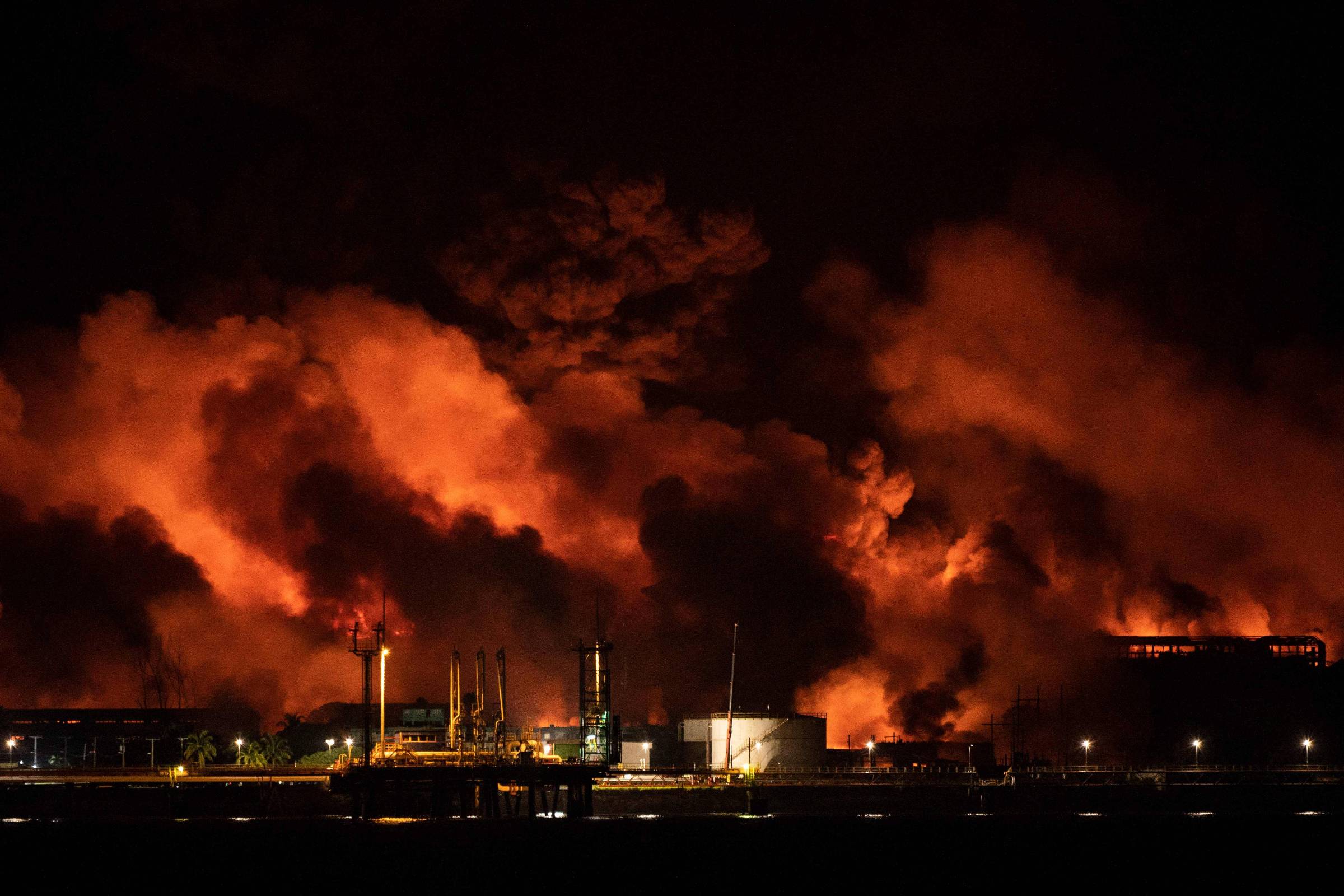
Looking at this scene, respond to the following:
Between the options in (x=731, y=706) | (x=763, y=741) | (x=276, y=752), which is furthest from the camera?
(x=763, y=741)

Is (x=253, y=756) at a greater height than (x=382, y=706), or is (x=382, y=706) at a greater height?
(x=382, y=706)

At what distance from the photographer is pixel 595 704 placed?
9838cm

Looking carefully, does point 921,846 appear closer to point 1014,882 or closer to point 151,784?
point 1014,882

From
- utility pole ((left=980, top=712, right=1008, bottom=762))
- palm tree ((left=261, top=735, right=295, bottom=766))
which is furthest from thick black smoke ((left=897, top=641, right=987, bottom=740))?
palm tree ((left=261, top=735, right=295, bottom=766))

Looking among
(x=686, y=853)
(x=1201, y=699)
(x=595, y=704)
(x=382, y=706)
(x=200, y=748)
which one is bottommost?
(x=686, y=853)

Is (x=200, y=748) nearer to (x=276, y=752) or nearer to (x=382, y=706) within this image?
(x=276, y=752)

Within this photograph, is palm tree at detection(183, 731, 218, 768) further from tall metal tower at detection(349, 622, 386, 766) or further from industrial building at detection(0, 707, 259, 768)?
tall metal tower at detection(349, 622, 386, 766)

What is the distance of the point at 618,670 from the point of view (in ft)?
352

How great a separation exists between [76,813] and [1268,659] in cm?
7054

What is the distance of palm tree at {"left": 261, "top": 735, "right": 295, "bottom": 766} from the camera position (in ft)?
340

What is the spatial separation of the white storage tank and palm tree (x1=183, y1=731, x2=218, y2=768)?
2568cm

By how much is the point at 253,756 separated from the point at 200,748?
345 cm

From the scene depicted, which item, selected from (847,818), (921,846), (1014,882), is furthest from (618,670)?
(1014,882)

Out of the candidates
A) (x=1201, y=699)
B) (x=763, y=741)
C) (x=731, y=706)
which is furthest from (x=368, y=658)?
(x=1201, y=699)
